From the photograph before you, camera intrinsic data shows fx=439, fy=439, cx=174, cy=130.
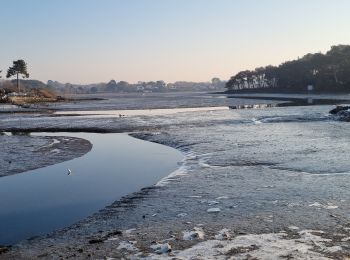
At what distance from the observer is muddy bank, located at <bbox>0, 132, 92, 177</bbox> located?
19.7m

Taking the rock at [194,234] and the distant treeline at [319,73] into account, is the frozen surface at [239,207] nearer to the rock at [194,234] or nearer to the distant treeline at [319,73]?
the rock at [194,234]

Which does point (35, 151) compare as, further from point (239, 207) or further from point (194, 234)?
point (194, 234)

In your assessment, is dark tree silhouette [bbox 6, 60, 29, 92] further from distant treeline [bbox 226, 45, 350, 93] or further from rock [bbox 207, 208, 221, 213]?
rock [bbox 207, 208, 221, 213]

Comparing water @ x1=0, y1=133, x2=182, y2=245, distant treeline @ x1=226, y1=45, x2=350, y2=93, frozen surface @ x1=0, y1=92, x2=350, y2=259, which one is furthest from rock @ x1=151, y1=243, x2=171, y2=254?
distant treeline @ x1=226, y1=45, x2=350, y2=93

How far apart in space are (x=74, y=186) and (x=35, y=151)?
9.82 m

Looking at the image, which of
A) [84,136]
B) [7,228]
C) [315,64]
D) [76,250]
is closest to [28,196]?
[7,228]

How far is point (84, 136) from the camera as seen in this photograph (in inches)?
1282

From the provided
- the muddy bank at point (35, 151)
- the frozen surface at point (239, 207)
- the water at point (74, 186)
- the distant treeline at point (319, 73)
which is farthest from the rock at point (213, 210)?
the distant treeline at point (319, 73)

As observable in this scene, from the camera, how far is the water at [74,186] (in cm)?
1112

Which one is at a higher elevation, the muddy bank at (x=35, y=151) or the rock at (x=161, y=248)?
the muddy bank at (x=35, y=151)

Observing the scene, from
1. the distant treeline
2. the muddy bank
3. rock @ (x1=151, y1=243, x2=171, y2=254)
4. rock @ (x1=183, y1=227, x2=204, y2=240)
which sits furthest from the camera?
the distant treeline

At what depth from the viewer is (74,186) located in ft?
50.2

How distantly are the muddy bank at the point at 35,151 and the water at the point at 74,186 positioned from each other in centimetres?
81

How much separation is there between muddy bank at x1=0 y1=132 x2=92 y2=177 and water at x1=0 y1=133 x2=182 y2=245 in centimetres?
81
